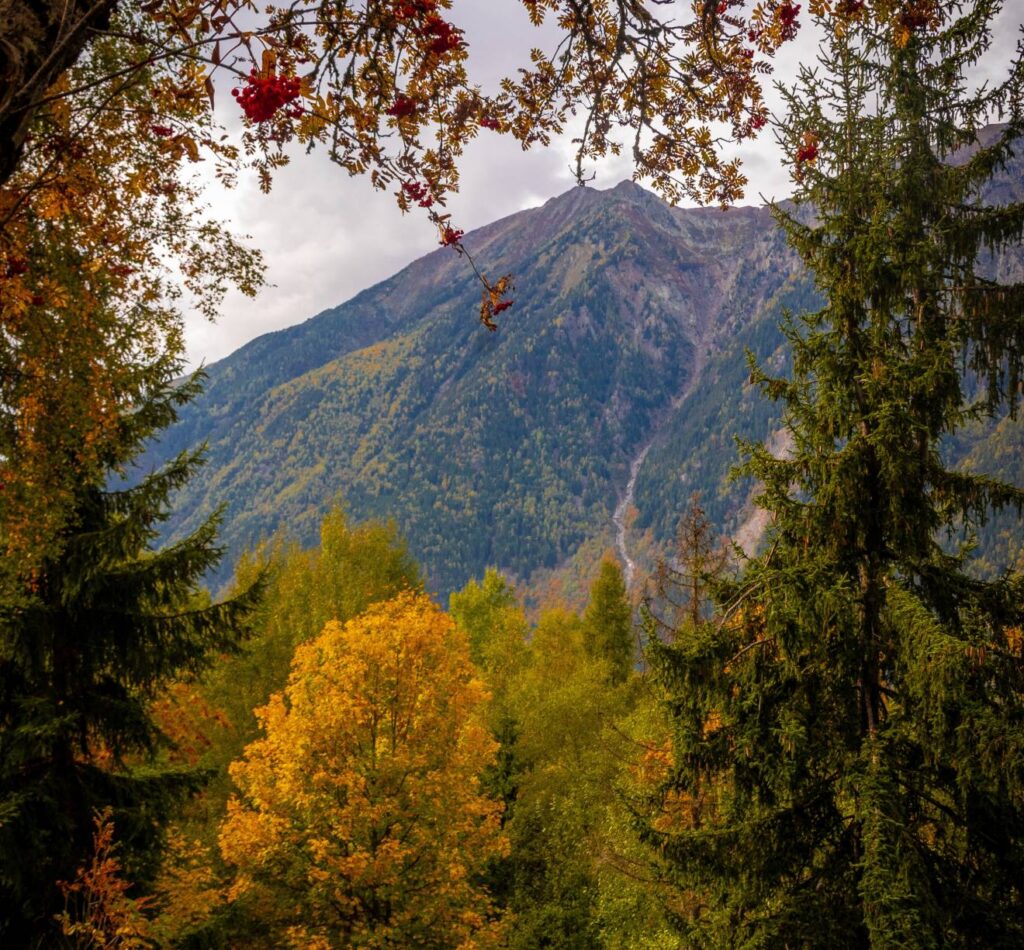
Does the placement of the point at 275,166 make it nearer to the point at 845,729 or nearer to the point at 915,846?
the point at 845,729

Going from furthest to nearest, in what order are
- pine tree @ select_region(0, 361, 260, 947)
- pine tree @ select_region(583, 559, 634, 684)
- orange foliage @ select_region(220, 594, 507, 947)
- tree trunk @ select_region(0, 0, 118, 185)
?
1. pine tree @ select_region(583, 559, 634, 684)
2. orange foliage @ select_region(220, 594, 507, 947)
3. pine tree @ select_region(0, 361, 260, 947)
4. tree trunk @ select_region(0, 0, 118, 185)

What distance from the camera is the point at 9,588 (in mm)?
6992

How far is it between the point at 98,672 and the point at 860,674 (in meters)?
9.17

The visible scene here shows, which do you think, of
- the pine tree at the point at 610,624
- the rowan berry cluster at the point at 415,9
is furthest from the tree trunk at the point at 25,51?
the pine tree at the point at 610,624

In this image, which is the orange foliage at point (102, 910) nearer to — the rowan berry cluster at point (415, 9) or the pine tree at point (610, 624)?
the rowan berry cluster at point (415, 9)

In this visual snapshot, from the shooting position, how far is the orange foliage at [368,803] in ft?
41.2

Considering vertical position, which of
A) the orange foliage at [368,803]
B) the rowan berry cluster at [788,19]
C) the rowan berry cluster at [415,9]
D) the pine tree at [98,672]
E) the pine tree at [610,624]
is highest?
the rowan berry cluster at [415,9]

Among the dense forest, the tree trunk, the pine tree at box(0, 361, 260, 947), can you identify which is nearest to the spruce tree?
the dense forest

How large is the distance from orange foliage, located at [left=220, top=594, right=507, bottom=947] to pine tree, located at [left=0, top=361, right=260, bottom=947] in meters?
3.14

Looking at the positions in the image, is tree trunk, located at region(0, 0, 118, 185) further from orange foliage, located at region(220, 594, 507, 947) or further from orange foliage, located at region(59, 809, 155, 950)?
orange foliage, located at region(220, 594, 507, 947)

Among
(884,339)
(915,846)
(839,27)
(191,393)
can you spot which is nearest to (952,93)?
(884,339)

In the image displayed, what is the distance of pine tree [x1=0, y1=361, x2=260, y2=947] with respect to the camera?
335 inches

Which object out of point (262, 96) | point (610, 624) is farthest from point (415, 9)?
point (610, 624)

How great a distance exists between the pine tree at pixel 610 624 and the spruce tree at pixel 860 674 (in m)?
27.2
